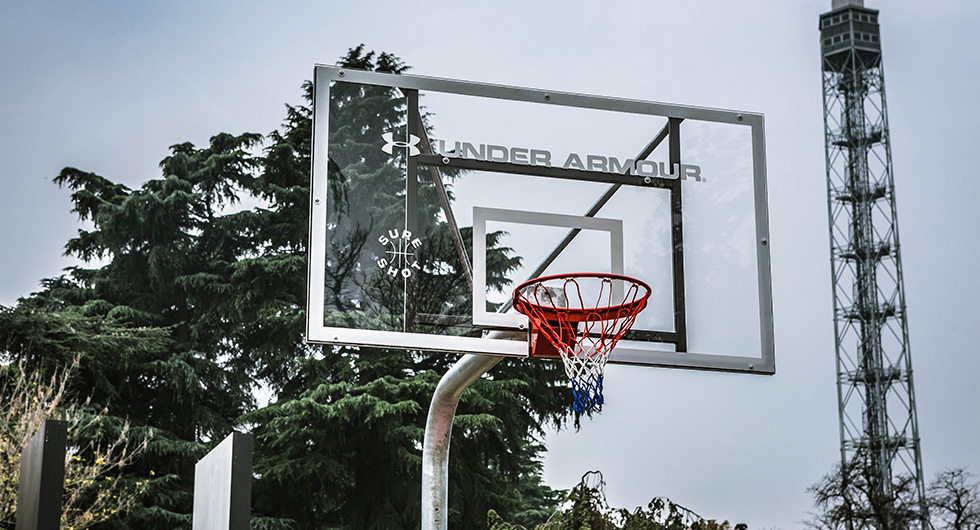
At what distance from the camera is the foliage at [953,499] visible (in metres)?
12.2

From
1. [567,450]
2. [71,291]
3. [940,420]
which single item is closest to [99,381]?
[71,291]

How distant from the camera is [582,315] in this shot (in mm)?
4531

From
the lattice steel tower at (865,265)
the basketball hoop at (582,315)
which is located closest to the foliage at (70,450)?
the basketball hoop at (582,315)

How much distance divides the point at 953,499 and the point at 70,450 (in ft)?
29.4

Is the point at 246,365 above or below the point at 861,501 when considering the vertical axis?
above

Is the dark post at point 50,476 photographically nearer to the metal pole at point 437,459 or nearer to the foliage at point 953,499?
the metal pole at point 437,459

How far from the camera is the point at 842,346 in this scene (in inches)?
526

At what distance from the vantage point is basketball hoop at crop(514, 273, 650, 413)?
14.6 feet

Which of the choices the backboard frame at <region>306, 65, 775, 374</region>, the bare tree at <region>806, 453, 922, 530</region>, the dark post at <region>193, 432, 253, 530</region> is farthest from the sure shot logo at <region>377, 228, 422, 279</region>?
the bare tree at <region>806, 453, 922, 530</region>

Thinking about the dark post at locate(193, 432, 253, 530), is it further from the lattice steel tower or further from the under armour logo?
the lattice steel tower

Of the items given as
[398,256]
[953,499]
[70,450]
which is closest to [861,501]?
[953,499]

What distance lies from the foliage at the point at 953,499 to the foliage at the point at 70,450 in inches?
324

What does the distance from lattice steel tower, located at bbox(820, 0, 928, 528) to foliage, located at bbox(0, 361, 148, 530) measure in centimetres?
747

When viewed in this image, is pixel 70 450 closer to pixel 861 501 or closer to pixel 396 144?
pixel 396 144
